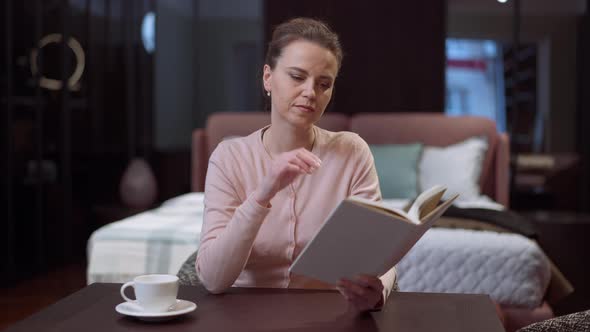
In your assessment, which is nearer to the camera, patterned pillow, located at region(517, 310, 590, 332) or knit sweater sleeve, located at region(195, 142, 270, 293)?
patterned pillow, located at region(517, 310, 590, 332)

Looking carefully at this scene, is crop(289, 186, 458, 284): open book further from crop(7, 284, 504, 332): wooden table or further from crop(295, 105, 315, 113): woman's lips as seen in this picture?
crop(295, 105, 315, 113): woman's lips

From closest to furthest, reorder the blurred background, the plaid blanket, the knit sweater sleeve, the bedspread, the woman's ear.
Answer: the knit sweater sleeve < the woman's ear < the bedspread < the plaid blanket < the blurred background

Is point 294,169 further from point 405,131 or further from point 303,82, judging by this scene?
point 405,131

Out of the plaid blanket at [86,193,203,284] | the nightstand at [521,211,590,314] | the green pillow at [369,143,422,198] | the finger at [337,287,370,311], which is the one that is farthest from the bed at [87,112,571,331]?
the finger at [337,287,370,311]

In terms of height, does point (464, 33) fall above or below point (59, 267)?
above

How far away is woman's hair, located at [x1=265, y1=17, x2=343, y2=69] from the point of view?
1.47 meters

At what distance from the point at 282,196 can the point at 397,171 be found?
2625mm

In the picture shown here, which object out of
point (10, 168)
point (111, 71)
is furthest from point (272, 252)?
point (111, 71)

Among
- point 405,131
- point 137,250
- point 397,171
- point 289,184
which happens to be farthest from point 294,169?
point 405,131

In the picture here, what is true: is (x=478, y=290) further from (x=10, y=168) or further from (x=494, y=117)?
(x=10, y=168)

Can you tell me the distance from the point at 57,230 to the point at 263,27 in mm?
1963

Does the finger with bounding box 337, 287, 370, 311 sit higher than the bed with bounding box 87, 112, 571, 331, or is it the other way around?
the finger with bounding box 337, 287, 370, 311

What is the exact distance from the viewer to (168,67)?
18.4 ft

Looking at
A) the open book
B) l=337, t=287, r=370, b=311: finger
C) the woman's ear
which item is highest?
the woman's ear
